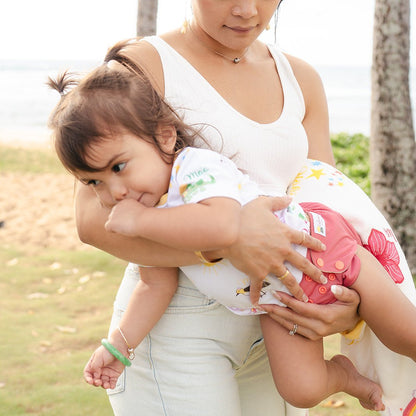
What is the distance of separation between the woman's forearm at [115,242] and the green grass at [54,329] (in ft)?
Result: 7.21

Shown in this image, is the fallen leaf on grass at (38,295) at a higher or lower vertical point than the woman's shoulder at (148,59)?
lower

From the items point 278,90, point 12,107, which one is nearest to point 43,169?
point 278,90

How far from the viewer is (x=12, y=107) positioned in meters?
30.5

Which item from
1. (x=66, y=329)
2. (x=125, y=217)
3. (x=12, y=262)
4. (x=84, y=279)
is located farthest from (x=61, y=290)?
(x=125, y=217)

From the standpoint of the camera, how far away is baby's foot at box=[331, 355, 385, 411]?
2268 millimetres

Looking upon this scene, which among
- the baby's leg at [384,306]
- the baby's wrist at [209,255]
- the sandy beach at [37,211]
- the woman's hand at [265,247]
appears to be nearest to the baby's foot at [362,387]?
the baby's leg at [384,306]

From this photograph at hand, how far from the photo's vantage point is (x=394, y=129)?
18.3ft

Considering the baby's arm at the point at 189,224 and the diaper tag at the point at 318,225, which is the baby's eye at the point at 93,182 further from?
the diaper tag at the point at 318,225

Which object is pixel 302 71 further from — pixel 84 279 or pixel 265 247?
pixel 84 279

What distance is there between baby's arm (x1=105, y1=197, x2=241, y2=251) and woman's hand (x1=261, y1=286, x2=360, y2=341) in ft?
1.14

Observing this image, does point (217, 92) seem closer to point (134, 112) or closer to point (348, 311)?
point (134, 112)

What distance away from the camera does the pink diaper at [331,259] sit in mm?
2008

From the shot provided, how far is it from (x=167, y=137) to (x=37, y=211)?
7485 millimetres

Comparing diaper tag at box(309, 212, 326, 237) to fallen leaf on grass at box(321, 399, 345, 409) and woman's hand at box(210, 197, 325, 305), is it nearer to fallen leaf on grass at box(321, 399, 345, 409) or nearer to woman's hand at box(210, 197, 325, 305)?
woman's hand at box(210, 197, 325, 305)
